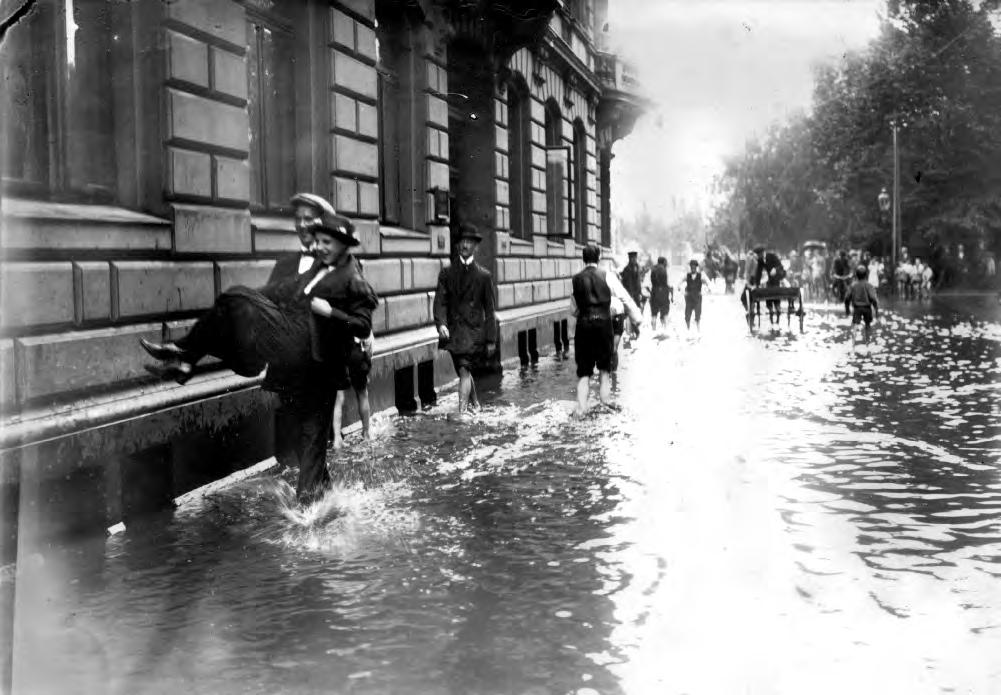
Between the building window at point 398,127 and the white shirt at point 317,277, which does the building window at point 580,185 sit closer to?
the building window at point 398,127

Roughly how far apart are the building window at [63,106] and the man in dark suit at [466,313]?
4.82m

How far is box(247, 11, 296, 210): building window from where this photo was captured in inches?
434

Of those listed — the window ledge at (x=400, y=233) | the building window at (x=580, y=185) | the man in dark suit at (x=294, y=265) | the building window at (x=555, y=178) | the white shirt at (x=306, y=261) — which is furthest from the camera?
the building window at (x=580, y=185)

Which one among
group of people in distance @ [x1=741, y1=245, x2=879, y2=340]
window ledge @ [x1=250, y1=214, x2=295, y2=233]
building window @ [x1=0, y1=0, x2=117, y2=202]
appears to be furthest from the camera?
group of people in distance @ [x1=741, y1=245, x2=879, y2=340]

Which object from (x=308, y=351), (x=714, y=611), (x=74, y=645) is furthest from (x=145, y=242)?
(x=714, y=611)

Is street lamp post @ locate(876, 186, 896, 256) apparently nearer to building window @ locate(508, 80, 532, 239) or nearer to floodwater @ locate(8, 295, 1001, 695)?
building window @ locate(508, 80, 532, 239)

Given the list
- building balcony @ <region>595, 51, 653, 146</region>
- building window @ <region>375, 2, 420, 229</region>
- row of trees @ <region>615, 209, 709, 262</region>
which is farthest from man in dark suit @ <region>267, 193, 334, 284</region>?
row of trees @ <region>615, 209, 709, 262</region>

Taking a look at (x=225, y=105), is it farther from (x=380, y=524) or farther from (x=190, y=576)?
(x=190, y=576)

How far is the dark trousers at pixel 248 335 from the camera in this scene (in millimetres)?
7316

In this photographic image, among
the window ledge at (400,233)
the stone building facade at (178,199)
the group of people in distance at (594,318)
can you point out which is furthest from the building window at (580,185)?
the group of people in distance at (594,318)

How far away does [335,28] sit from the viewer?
476 inches

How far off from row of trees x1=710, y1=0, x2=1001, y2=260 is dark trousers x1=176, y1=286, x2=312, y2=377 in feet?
89.1

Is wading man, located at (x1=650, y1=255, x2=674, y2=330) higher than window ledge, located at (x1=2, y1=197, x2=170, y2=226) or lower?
lower

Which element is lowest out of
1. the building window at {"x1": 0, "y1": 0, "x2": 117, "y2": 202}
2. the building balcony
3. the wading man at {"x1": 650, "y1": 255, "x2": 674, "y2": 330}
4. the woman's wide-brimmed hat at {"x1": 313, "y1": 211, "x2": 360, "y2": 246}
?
the wading man at {"x1": 650, "y1": 255, "x2": 674, "y2": 330}
